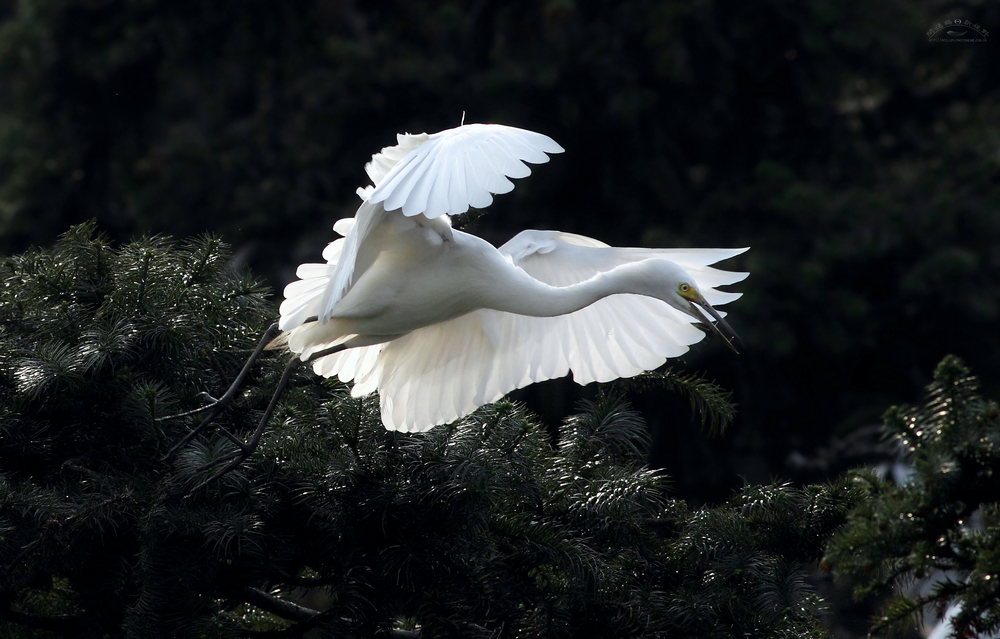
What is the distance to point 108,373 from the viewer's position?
2.82 meters

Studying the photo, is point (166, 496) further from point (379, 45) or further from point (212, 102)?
point (212, 102)

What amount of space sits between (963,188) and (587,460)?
7.10 metres

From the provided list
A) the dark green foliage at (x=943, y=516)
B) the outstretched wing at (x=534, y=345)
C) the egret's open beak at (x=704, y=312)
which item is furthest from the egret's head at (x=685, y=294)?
the dark green foliage at (x=943, y=516)

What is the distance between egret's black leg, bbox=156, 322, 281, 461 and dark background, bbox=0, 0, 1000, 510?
15.8ft

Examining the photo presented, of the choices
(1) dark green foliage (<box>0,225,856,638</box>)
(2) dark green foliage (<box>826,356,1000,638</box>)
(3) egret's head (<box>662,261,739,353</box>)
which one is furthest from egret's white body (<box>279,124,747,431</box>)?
(2) dark green foliage (<box>826,356,1000,638</box>)

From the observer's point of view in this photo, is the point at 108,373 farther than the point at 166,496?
Yes

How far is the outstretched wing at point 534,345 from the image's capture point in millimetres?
3340

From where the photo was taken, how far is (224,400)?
3.11m

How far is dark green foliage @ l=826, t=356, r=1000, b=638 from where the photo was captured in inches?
75.7

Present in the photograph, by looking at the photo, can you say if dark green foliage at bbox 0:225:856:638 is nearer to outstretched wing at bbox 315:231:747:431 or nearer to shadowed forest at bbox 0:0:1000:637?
outstretched wing at bbox 315:231:747:431

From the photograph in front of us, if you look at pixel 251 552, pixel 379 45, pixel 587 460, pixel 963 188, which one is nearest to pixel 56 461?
pixel 251 552

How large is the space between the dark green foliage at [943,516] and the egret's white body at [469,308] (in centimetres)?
125

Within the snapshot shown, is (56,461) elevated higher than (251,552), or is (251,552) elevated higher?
(56,461)

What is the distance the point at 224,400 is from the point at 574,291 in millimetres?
1064
